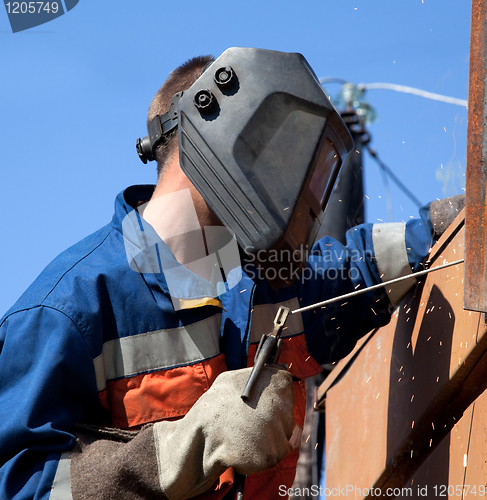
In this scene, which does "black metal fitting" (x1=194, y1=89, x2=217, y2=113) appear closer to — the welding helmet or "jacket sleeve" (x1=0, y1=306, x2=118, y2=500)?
the welding helmet

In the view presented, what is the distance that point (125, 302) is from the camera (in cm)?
205

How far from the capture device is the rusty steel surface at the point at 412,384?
1876 millimetres

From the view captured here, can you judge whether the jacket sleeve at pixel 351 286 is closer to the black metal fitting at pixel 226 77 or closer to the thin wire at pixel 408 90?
the black metal fitting at pixel 226 77

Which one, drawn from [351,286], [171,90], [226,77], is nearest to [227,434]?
[351,286]

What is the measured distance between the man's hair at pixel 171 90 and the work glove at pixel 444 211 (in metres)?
0.98

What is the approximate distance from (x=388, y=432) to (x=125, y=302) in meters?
1.06

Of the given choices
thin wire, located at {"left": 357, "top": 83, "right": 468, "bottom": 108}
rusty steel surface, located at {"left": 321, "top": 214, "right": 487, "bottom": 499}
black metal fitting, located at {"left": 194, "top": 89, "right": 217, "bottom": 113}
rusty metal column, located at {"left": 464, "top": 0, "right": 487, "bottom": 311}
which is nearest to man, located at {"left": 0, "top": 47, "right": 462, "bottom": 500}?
rusty steel surface, located at {"left": 321, "top": 214, "right": 487, "bottom": 499}

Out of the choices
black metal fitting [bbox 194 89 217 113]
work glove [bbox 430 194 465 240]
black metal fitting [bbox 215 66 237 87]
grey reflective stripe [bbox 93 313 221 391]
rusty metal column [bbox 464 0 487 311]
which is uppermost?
black metal fitting [bbox 215 66 237 87]

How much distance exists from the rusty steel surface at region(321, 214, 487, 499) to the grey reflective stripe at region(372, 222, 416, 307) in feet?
0.16

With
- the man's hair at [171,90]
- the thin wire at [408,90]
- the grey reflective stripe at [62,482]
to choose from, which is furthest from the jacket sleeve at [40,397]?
the thin wire at [408,90]

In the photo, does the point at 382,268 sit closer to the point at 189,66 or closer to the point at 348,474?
the point at 348,474

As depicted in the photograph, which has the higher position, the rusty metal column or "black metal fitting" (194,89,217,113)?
"black metal fitting" (194,89,217,113)

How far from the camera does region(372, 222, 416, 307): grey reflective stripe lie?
90.4 inches

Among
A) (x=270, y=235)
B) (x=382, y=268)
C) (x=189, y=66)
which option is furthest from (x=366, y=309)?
(x=189, y=66)
